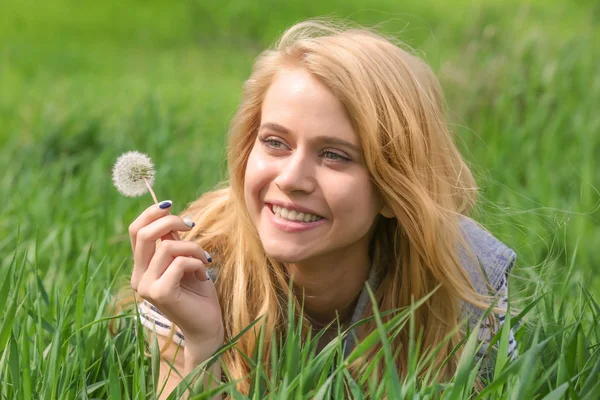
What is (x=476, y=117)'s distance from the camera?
5.05 meters

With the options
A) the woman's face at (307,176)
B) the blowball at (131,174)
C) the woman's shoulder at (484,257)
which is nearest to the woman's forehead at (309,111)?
the woman's face at (307,176)

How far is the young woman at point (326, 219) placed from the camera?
215 centimetres

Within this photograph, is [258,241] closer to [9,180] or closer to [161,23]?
[9,180]

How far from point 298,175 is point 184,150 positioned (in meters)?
2.53

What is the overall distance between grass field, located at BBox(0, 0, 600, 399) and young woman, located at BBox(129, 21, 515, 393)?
18cm

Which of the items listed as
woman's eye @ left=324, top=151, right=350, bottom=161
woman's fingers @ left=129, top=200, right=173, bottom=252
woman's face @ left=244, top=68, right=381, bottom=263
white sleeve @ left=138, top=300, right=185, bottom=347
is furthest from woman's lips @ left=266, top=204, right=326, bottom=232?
white sleeve @ left=138, top=300, right=185, bottom=347

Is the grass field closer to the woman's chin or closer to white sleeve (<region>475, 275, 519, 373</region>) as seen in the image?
white sleeve (<region>475, 275, 519, 373</region>)

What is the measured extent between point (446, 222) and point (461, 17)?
20.7 ft

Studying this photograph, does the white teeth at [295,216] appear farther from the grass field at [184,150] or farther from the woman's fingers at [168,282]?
the grass field at [184,150]

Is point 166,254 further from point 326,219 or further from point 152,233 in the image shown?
point 326,219

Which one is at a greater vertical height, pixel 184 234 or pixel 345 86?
pixel 345 86

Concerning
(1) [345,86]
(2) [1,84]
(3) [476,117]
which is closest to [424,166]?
(1) [345,86]

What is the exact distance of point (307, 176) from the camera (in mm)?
2133

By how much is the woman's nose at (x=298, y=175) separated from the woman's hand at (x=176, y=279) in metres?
0.23
